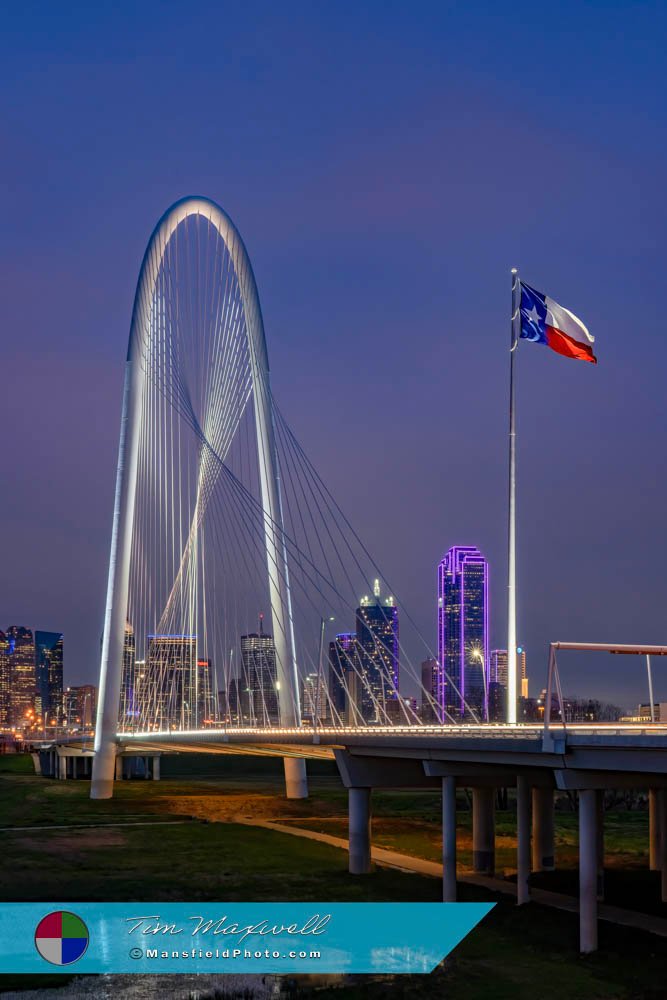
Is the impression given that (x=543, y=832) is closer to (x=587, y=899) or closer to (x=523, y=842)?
(x=523, y=842)

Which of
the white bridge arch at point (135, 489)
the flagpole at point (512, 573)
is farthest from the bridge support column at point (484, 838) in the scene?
the white bridge arch at point (135, 489)

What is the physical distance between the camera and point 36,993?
26219mm

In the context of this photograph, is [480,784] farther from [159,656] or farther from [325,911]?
[159,656]

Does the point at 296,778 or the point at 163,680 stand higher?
the point at 163,680

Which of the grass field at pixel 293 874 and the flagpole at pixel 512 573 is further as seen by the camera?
the flagpole at pixel 512 573

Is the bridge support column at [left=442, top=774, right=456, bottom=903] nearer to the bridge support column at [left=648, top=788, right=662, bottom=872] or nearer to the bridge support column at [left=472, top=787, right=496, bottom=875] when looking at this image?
the bridge support column at [left=472, top=787, right=496, bottom=875]

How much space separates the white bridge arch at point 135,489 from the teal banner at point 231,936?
29.0 metres

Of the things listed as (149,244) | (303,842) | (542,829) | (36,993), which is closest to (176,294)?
(149,244)

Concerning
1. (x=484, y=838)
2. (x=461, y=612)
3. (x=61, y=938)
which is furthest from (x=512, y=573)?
(x=461, y=612)

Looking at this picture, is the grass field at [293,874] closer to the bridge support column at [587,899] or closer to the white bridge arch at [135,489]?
the bridge support column at [587,899]

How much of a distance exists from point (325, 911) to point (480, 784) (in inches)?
414

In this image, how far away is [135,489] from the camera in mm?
76625

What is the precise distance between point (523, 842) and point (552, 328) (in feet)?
50.4

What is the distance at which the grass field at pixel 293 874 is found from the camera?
2702 cm
